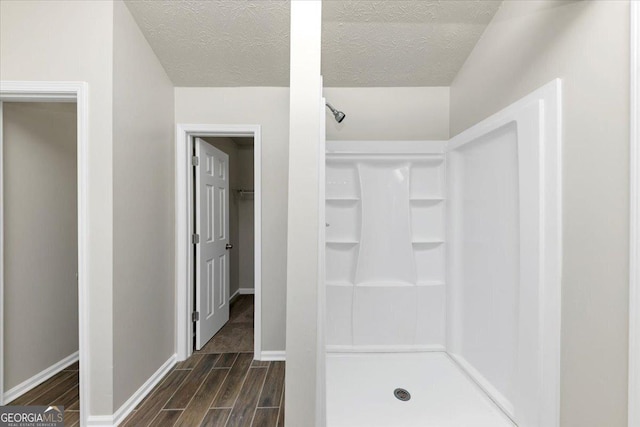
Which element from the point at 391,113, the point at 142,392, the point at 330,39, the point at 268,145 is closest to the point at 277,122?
the point at 268,145

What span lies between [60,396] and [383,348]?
2221 mm

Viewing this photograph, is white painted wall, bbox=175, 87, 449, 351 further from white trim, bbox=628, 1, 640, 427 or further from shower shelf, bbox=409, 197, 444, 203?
white trim, bbox=628, 1, 640, 427

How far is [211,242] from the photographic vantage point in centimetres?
268

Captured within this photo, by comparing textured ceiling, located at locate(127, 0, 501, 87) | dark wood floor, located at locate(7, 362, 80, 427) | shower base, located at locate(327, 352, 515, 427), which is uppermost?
textured ceiling, located at locate(127, 0, 501, 87)

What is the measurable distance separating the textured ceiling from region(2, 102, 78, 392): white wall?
944 millimetres

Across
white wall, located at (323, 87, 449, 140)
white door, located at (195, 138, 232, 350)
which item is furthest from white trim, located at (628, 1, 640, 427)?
white door, located at (195, 138, 232, 350)

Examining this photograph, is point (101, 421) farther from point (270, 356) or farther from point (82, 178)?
point (82, 178)

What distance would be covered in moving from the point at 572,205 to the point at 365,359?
170 centimetres

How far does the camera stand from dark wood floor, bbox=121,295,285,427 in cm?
166

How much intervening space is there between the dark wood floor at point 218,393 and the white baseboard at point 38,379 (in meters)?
0.78

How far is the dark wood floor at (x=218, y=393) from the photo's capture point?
5.43 ft

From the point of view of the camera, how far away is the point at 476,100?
6.32ft

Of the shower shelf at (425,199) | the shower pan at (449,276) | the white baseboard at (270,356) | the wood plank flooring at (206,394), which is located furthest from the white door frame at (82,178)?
the shower shelf at (425,199)

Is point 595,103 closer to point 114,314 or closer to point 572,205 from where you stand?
point 572,205
